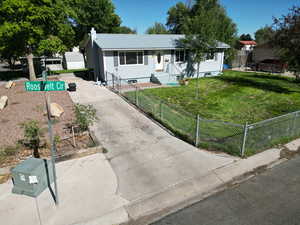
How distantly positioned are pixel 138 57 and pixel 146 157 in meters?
12.4

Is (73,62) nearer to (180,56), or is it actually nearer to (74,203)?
(180,56)

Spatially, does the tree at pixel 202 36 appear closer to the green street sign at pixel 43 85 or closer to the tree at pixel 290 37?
the tree at pixel 290 37

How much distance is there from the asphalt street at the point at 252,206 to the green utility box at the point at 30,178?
2.83 metres

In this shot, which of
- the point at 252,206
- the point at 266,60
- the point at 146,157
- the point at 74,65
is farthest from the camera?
the point at 74,65

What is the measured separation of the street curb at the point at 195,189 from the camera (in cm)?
Result: 424

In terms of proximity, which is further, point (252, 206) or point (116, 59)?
point (116, 59)

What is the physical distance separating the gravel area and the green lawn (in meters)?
5.90

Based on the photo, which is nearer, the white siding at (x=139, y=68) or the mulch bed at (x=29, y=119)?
the mulch bed at (x=29, y=119)

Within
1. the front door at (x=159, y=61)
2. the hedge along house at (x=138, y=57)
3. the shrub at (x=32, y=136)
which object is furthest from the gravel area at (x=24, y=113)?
the front door at (x=159, y=61)

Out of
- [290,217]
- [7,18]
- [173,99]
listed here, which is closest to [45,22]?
[7,18]

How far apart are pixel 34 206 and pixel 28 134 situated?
2.76 metres

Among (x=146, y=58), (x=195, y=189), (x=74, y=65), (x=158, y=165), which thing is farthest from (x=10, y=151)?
(x=74, y=65)

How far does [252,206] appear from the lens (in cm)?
432

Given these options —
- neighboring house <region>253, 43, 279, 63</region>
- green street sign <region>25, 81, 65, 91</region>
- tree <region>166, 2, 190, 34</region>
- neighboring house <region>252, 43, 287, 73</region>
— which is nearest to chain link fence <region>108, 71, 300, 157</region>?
green street sign <region>25, 81, 65, 91</region>
